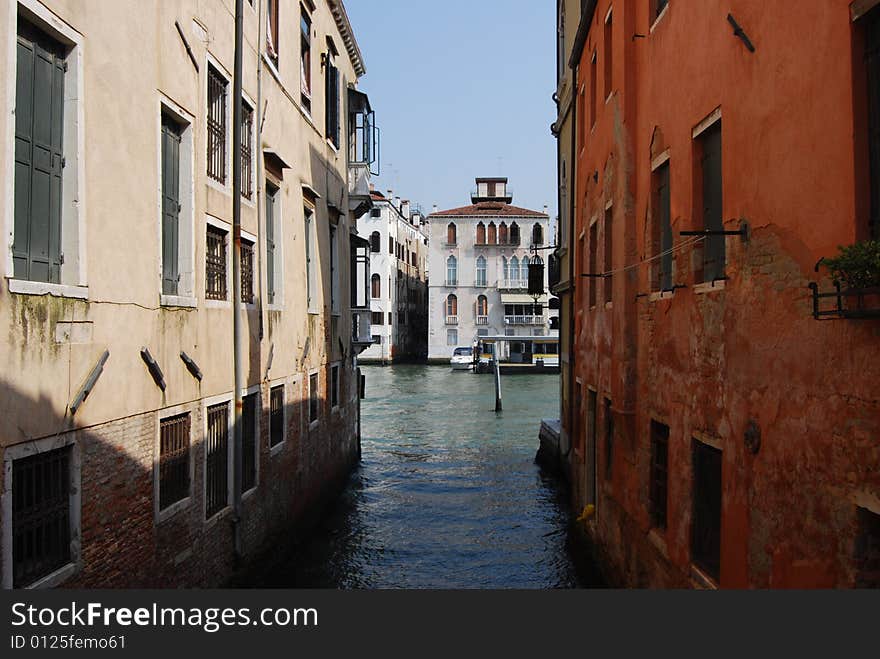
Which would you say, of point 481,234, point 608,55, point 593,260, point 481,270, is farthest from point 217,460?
point 481,234

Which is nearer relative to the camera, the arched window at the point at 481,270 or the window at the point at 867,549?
the window at the point at 867,549

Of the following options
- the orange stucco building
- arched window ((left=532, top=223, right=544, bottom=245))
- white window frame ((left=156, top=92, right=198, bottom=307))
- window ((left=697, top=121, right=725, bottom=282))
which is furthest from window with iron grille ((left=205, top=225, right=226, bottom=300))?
arched window ((left=532, top=223, right=544, bottom=245))

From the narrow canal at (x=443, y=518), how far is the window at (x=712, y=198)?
6138mm

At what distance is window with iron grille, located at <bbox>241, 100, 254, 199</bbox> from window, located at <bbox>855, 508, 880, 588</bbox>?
814 centimetres

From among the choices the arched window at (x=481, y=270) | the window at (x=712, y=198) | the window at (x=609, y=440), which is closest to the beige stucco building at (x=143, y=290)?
the window at (x=609, y=440)

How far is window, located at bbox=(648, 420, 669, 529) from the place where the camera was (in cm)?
793

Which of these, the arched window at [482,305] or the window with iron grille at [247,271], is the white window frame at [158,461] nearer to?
the window with iron grille at [247,271]

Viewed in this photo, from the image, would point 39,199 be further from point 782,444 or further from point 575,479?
point 575,479

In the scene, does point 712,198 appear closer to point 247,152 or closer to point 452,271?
point 247,152

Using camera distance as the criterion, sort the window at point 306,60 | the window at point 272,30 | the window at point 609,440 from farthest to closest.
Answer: the window at point 306,60, the window at point 272,30, the window at point 609,440

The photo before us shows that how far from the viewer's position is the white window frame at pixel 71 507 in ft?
16.8

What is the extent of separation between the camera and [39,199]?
5.65 m

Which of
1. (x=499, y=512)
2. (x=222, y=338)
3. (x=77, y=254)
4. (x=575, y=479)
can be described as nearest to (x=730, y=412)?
(x=77, y=254)

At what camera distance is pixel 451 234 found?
60969 mm
